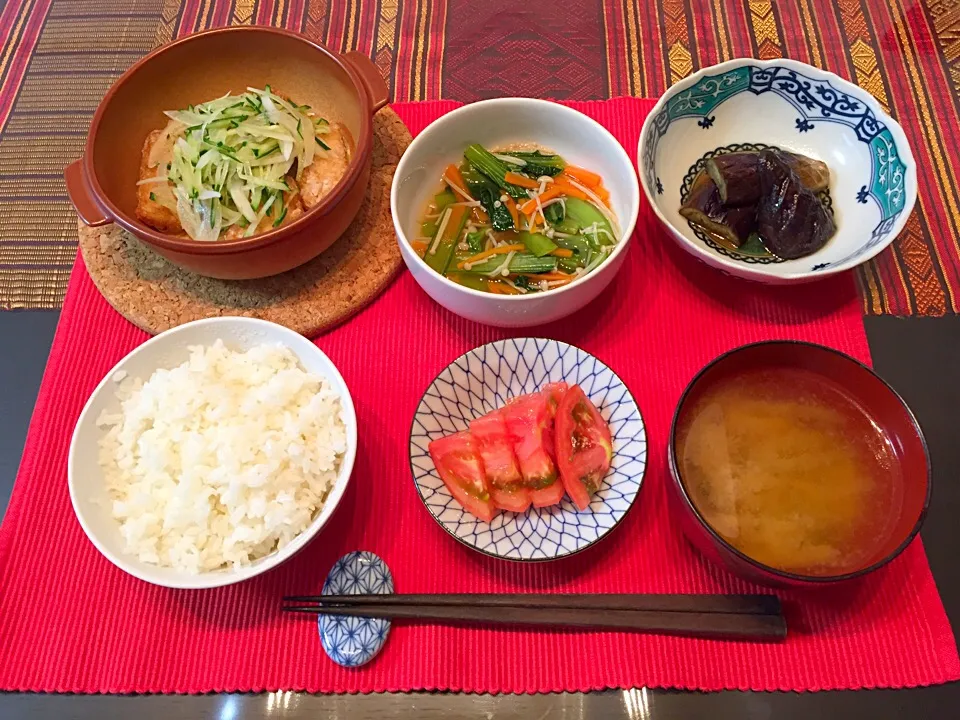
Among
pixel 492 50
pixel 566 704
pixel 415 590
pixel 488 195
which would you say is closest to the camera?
pixel 566 704

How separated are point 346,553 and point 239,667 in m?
0.32

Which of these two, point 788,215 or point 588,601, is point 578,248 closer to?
point 788,215

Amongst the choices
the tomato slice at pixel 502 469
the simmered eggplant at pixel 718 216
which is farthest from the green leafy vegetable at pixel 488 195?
the tomato slice at pixel 502 469

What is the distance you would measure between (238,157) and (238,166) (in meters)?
0.03

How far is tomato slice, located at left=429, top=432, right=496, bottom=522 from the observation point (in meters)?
1.44

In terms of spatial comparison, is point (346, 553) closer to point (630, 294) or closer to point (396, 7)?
point (630, 294)

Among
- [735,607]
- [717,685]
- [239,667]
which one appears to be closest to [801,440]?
[735,607]

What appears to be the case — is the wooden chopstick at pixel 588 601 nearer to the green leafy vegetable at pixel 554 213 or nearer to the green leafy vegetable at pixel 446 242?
the green leafy vegetable at pixel 446 242

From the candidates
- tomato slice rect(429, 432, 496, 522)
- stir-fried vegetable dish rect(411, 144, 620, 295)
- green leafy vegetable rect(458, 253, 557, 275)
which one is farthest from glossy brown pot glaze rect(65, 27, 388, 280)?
tomato slice rect(429, 432, 496, 522)

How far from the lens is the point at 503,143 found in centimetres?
191

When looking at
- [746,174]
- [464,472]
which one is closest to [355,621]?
[464,472]

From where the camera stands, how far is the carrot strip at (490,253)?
1776mm

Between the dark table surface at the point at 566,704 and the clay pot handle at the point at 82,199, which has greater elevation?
the clay pot handle at the point at 82,199

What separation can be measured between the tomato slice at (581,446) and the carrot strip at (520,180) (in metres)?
0.64
